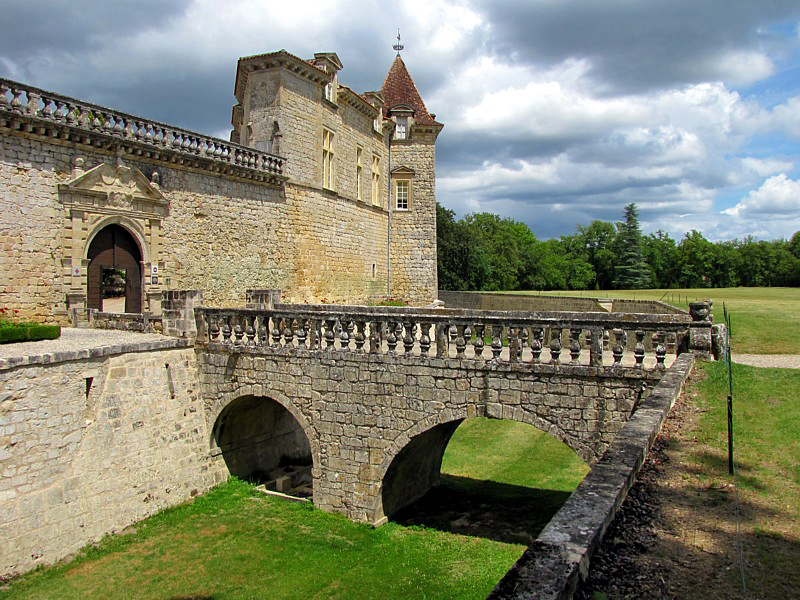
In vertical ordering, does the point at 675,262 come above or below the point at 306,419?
above

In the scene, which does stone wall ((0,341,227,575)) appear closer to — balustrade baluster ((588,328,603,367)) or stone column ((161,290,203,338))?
stone column ((161,290,203,338))

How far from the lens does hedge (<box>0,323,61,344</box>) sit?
11284mm

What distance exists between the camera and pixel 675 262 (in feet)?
252

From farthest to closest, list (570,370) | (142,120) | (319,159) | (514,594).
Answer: (319,159) < (142,120) < (570,370) < (514,594)

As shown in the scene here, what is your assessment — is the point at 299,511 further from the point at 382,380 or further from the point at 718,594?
the point at 718,594

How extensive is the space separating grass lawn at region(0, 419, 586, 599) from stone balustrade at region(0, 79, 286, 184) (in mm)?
9244

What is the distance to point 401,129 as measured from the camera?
28797mm

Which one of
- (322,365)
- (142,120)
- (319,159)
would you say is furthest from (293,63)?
(322,365)

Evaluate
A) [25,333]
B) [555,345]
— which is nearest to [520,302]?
[555,345]

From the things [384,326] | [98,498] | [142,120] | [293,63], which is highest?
[293,63]

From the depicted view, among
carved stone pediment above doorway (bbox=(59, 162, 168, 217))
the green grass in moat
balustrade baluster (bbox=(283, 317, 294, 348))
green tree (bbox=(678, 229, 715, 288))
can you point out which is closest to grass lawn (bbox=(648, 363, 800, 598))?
the green grass in moat

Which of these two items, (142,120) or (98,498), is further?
(142,120)

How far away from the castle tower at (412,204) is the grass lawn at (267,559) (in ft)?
Answer: 55.2

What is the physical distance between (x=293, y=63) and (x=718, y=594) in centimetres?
2065
